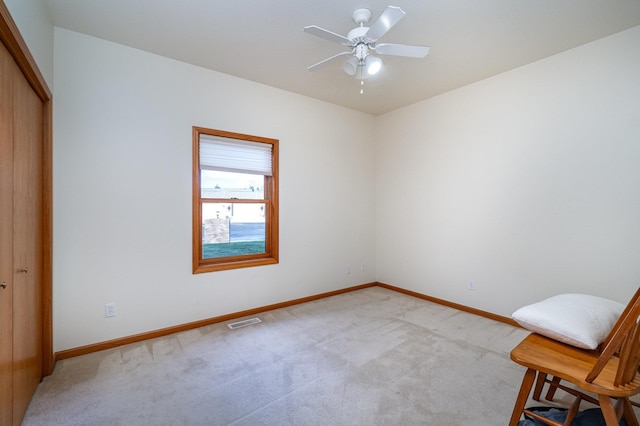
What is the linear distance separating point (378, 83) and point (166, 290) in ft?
10.9

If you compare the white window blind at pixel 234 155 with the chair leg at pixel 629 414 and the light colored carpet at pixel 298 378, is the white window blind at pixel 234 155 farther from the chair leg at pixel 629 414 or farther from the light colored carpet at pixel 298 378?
the chair leg at pixel 629 414

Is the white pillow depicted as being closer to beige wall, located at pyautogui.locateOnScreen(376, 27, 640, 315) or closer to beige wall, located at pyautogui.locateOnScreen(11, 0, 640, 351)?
beige wall, located at pyautogui.locateOnScreen(376, 27, 640, 315)

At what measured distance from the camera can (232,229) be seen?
354cm

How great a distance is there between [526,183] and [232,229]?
11.1ft

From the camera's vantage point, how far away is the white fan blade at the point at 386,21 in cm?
171

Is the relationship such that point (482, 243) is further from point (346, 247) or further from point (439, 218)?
point (346, 247)

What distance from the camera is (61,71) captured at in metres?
2.42

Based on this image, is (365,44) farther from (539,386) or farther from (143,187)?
(539,386)

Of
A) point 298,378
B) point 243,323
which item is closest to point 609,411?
point 298,378

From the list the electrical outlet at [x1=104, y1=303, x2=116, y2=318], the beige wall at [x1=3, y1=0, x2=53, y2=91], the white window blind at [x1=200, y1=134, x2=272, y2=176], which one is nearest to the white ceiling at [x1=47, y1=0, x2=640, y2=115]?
the beige wall at [x1=3, y1=0, x2=53, y2=91]

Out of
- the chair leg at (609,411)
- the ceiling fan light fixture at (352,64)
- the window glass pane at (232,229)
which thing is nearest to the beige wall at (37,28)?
the window glass pane at (232,229)

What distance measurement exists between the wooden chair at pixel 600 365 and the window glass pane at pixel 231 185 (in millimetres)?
3042

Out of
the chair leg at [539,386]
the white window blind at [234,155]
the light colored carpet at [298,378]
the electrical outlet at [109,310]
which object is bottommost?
the light colored carpet at [298,378]

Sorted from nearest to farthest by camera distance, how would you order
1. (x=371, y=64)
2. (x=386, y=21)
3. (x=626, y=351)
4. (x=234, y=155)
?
(x=626, y=351) < (x=386, y=21) < (x=371, y=64) < (x=234, y=155)
